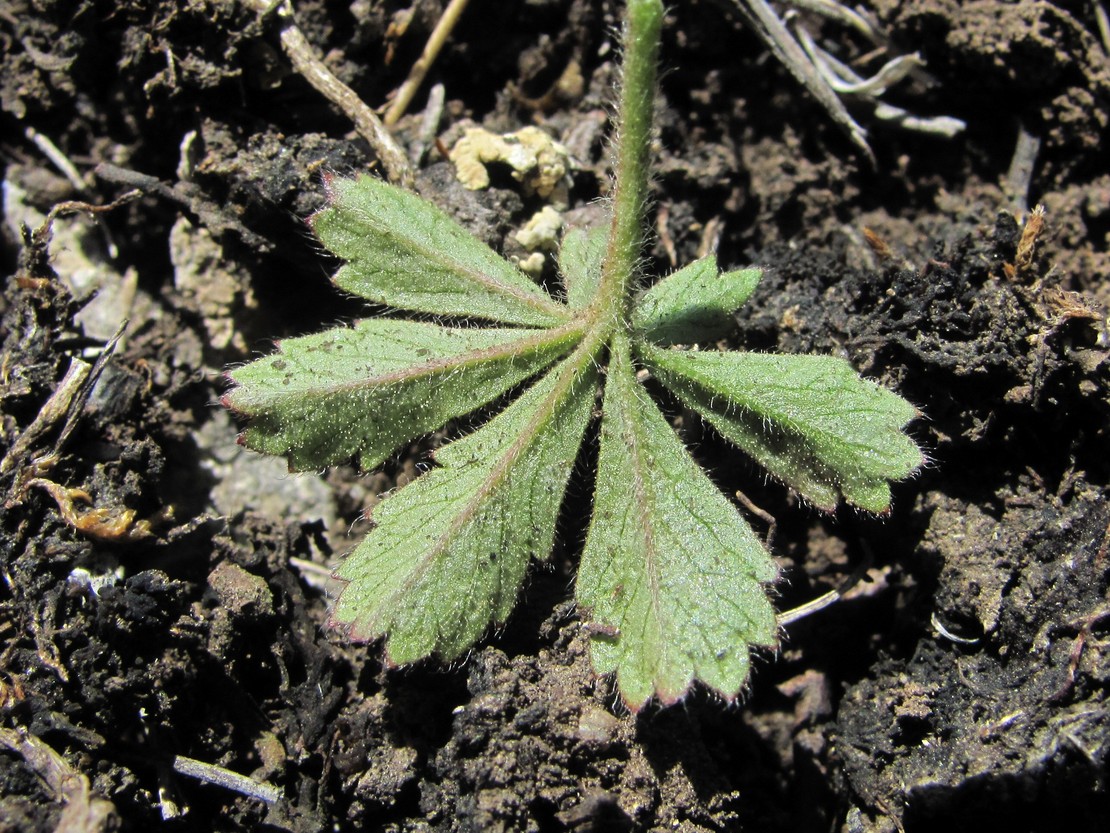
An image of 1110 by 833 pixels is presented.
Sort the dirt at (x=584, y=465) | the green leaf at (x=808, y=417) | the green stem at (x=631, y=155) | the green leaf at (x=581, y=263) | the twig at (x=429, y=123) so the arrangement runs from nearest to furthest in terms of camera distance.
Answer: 1. the green stem at (x=631, y=155)
2. the dirt at (x=584, y=465)
3. the green leaf at (x=808, y=417)
4. the green leaf at (x=581, y=263)
5. the twig at (x=429, y=123)

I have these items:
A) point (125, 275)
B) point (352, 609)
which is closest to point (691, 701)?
point (352, 609)

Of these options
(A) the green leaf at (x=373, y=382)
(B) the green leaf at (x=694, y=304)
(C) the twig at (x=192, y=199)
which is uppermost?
(C) the twig at (x=192, y=199)

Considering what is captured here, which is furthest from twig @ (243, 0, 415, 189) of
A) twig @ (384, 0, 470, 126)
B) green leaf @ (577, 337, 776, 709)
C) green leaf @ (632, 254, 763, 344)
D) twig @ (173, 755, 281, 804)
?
twig @ (173, 755, 281, 804)

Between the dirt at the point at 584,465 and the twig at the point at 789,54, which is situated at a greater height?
the twig at the point at 789,54

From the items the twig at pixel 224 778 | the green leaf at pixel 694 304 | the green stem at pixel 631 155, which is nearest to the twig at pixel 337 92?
the green stem at pixel 631 155

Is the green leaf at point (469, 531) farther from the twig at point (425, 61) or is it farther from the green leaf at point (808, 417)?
the twig at point (425, 61)

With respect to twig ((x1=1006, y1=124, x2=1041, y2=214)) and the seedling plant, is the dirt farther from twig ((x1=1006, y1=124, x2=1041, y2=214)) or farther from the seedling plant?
the seedling plant
